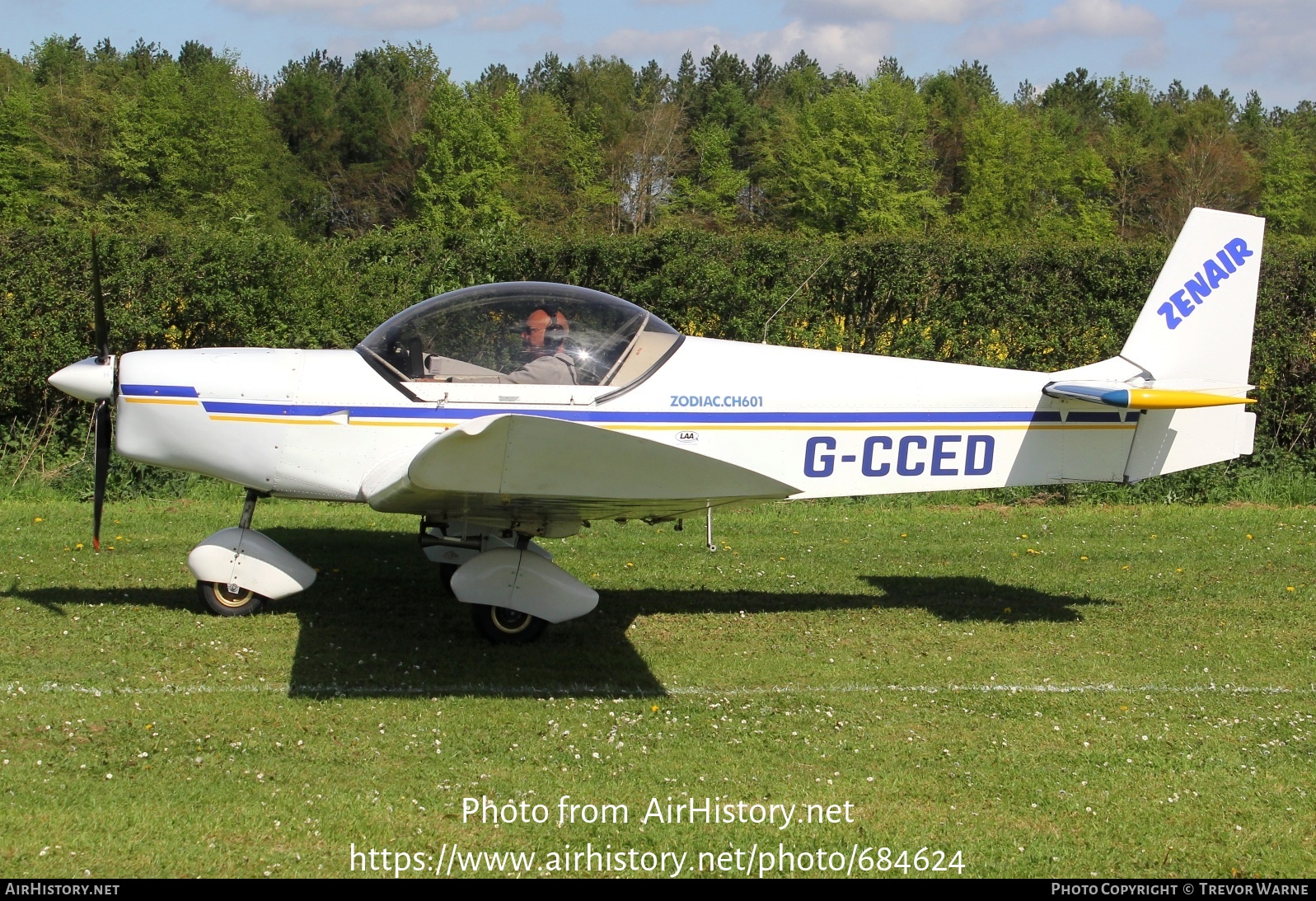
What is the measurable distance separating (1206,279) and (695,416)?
339cm

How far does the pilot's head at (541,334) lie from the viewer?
6.44 m

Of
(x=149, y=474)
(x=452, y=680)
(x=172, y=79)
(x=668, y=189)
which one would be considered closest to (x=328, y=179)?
(x=172, y=79)

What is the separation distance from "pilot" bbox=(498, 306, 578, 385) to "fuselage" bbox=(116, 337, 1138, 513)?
0.07 m

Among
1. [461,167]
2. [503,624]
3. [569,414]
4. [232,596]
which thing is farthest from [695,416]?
[461,167]

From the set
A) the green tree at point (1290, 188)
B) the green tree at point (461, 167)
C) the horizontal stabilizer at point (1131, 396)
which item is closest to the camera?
the horizontal stabilizer at point (1131, 396)

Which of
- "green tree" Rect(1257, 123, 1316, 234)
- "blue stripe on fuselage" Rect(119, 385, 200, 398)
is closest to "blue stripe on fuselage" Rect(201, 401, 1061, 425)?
"blue stripe on fuselage" Rect(119, 385, 200, 398)

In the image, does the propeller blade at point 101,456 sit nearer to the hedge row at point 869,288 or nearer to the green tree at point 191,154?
the hedge row at point 869,288

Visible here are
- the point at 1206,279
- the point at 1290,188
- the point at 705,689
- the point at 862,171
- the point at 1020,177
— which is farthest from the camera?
the point at 1020,177

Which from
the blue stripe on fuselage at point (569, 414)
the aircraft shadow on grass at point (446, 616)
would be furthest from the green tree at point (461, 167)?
the blue stripe on fuselage at point (569, 414)

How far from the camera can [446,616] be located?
23.5ft

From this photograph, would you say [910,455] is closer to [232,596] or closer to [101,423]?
[232,596]

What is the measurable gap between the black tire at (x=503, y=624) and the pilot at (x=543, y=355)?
1344mm

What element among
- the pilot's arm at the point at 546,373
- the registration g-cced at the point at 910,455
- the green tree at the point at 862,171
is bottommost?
the registration g-cced at the point at 910,455

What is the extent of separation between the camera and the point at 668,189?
65938mm
